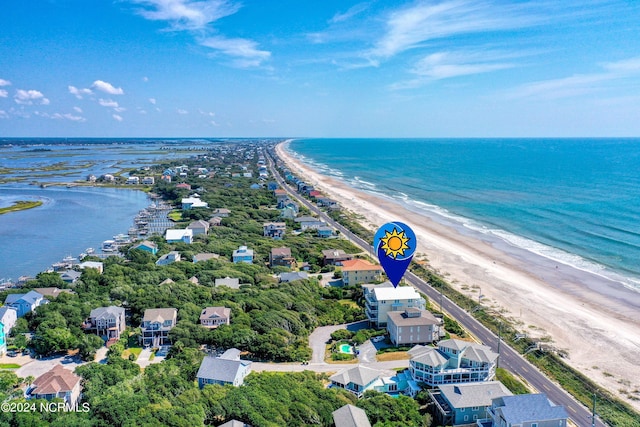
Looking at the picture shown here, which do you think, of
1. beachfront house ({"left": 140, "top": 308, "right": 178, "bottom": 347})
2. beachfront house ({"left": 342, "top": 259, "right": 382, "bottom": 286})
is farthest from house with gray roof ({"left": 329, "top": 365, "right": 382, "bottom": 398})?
Answer: beachfront house ({"left": 342, "top": 259, "right": 382, "bottom": 286})

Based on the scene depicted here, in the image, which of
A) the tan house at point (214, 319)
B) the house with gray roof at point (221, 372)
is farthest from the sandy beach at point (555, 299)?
the tan house at point (214, 319)

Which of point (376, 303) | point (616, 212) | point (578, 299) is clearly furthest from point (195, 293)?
point (616, 212)

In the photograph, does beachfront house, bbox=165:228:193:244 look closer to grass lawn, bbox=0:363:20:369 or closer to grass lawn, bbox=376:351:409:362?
grass lawn, bbox=0:363:20:369

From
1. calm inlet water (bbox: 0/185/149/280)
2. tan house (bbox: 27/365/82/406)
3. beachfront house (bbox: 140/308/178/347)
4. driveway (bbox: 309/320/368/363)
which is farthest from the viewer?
calm inlet water (bbox: 0/185/149/280)

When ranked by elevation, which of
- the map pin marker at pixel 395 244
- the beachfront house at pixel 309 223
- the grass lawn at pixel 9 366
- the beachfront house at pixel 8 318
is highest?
the map pin marker at pixel 395 244

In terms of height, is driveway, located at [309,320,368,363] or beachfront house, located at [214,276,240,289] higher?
beachfront house, located at [214,276,240,289]

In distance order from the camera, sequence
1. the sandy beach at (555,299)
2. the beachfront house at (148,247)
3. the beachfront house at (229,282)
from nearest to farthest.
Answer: the sandy beach at (555,299) < the beachfront house at (229,282) < the beachfront house at (148,247)

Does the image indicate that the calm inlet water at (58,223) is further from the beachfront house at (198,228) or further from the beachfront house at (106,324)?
the beachfront house at (106,324)
